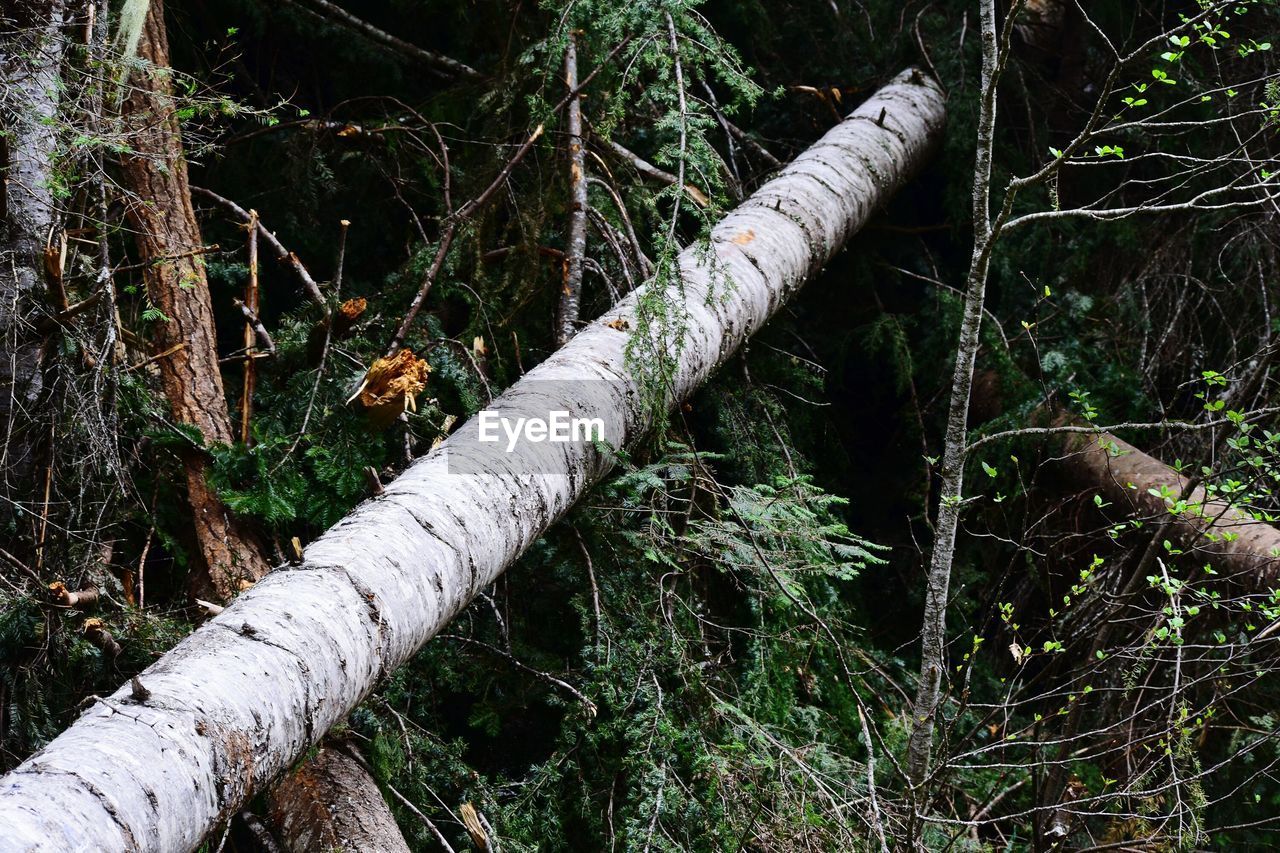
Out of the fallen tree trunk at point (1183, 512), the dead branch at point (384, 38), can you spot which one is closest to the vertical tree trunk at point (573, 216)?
the dead branch at point (384, 38)

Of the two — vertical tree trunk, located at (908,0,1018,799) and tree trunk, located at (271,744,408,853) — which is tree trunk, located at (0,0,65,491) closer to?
tree trunk, located at (271,744,408,853)

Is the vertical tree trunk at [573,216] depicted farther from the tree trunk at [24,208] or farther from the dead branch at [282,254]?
the tree trunk at [24,208]

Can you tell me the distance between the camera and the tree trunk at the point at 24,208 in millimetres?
2797

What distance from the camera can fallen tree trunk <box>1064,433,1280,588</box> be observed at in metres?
3.13

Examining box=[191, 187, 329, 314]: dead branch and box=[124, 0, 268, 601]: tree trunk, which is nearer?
box=[124, 0, 268, 601]: tree trunk

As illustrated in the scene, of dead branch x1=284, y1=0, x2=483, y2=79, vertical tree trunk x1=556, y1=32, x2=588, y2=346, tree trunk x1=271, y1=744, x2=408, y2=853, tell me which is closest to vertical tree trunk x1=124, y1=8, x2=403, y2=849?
tree trunk x1=271, y1=744, x2=408, y2=853

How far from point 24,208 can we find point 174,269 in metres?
0.46

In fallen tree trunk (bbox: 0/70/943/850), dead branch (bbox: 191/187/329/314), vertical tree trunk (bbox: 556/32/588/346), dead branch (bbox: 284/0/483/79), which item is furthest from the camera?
dead branch (bbox: 284/0/483/79)

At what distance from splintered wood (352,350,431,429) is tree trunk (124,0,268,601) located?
52cm

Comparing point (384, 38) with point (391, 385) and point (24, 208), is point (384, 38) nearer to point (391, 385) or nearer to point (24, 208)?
point (24, 208)

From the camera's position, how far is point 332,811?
8.23 feet

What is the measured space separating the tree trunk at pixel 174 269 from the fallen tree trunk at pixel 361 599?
78 centimetres

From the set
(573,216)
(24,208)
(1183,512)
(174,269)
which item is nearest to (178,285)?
(174,269)

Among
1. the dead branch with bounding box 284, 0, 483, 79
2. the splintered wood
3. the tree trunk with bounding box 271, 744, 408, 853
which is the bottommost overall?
→ the tree trunk with bounding box 271, 744, 408, 853
